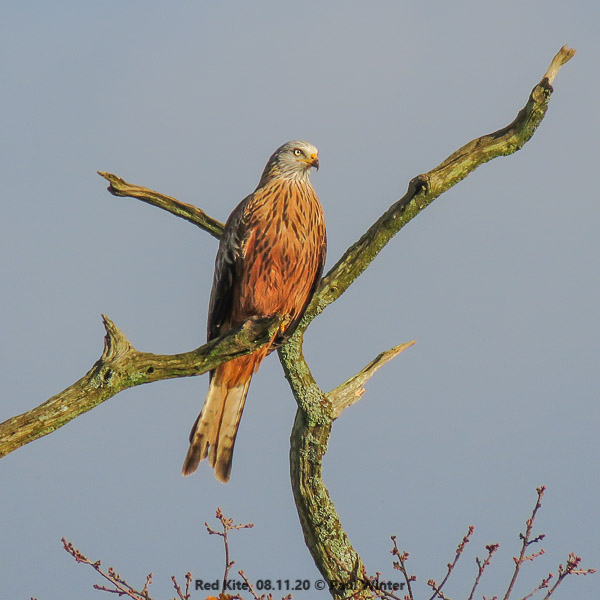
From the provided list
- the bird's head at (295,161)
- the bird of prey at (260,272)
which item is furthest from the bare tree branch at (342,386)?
the bird's head at (295,161)

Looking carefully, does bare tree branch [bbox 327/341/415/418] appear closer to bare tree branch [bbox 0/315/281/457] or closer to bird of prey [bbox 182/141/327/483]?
bird of prey [bbox 182/141/327/483]

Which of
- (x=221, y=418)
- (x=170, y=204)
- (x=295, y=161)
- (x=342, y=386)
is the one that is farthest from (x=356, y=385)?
(x=170, y=204)

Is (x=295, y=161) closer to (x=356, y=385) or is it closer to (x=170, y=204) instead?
(x=170, y=204)

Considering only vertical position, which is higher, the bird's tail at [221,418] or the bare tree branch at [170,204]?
the bare tree branch at [170,204]

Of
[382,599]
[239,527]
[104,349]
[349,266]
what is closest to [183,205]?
[349,266]

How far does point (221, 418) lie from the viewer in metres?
6.82

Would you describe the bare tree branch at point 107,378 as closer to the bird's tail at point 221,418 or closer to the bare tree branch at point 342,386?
the bare tree branch at point 342,386

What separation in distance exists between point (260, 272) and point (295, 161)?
3.18 feet

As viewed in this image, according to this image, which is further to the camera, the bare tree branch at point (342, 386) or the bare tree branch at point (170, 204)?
the bare tree branch at point (170, 204)

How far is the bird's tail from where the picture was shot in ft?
22.0

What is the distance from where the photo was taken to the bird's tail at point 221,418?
6711mm

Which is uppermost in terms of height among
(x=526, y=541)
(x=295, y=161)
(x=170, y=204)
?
(x=170, y=204)

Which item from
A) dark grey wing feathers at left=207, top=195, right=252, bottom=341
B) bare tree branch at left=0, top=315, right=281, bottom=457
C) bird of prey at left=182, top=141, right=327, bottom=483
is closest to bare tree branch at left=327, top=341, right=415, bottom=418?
bird of prey at left=182, top=141, right=327, bottom=483

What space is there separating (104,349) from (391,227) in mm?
2150
